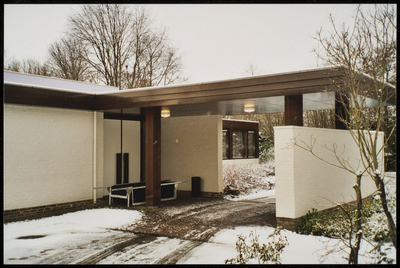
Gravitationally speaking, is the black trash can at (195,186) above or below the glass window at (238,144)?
below

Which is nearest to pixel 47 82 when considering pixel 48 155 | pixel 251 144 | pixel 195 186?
pixel 48 155

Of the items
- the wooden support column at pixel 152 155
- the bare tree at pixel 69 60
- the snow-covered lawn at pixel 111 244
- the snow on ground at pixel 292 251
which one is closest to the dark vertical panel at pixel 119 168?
the wooden support column at pixel 152 155

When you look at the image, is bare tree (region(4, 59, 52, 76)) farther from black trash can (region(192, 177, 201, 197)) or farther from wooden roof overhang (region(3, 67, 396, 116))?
black trash can (region(192, 177, 201, 197))

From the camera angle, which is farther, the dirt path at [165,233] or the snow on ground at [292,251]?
the dirt path at [165,233]

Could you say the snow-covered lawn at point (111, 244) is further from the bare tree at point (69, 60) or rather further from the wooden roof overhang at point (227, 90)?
the bare tree at point (69, 60)

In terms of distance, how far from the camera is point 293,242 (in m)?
7.16

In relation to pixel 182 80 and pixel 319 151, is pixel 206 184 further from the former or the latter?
pixel 182 80

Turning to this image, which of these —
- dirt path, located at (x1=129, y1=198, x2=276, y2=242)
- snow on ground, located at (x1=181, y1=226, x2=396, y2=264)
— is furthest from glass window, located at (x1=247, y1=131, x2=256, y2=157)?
snow on ground, located at (x1=181, y1=226, x2=396, y2=264)

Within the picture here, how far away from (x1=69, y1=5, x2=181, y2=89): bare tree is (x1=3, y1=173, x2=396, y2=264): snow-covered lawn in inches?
759

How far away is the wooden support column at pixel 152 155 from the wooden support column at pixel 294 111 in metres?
4.42

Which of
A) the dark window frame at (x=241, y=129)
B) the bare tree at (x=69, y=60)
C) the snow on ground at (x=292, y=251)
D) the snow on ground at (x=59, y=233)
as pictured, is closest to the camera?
the snow on ground at (x=292, y=251)

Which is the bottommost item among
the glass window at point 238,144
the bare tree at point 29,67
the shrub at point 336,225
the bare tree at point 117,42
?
the shrub at point 336,225

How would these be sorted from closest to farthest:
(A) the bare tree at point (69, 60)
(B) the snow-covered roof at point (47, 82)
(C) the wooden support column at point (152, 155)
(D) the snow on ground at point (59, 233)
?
1. (D) the snow on ground at point (59, 233)
2. (C) the wooden support column at point (152, 155)
3. (B) the snow-covered roof at point (47, 82)
4. (A) the bare tree at point (69, 60)

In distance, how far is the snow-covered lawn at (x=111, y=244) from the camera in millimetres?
6398
